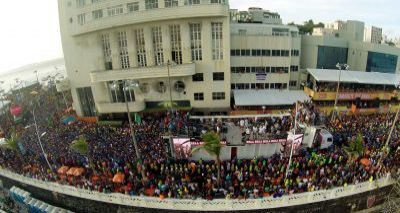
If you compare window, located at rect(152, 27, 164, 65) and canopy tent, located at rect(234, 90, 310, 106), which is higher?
window, located at rect(152, 27, 164, 65)

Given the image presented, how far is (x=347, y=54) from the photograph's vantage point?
41.4 metres

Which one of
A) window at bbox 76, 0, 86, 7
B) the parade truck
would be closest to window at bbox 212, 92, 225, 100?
the parade truck

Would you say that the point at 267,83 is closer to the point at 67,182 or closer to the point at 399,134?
the point at 399,134

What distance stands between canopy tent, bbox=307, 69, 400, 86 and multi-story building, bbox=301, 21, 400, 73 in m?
3.03

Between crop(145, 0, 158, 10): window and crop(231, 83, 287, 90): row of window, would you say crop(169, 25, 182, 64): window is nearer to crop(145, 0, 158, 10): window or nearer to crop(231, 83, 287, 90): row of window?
crop(145, 0, 158, 10): window

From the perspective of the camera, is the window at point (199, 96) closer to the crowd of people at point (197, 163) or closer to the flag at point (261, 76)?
the crowd of people at point (197, 163)

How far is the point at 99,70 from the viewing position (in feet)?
109

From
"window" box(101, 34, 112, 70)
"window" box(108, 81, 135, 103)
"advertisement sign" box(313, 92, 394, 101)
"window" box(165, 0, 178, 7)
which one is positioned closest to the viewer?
"window" box(165, 0, 178, 7)

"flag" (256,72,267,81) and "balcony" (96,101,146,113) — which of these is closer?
"balcony" (96,101,146,113)

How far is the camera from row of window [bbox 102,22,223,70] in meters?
30.9

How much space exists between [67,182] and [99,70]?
50.2 feet

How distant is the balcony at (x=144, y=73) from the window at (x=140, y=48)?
2.07 metres

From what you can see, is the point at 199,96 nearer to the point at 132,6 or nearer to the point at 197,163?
the point at 197,163

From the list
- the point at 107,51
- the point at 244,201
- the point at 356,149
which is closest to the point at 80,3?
the point at 107,51
